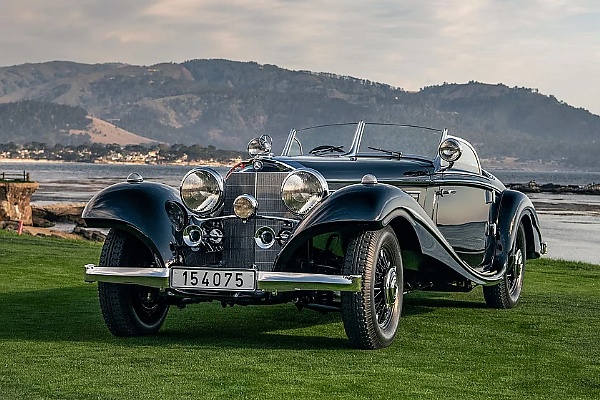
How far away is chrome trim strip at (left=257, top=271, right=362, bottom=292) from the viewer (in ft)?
27.4

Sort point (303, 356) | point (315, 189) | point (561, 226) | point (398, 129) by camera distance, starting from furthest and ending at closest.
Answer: point (561, 226) → point (398, 129) → point (315, 189) → point (303, 356)

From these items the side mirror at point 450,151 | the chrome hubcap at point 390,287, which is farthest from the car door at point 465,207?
the chrome hubcap at point 390,287

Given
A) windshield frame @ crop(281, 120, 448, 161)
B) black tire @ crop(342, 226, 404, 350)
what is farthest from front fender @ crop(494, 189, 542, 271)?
black tire @ crop(342, 226, 404, 350)

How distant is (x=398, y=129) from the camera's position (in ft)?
37.2

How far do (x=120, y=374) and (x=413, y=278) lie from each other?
13.2 ft

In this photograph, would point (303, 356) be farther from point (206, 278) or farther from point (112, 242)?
point (112, 242)

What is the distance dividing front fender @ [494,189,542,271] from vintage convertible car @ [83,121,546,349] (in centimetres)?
85

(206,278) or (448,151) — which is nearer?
(206,278)

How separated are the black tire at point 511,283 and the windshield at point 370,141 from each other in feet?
6.16

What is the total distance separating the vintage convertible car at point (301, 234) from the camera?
28.2 ft

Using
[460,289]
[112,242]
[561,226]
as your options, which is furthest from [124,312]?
[561,226]

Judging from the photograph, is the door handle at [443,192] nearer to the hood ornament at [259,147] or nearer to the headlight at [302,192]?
the hood ornament at [259,147]

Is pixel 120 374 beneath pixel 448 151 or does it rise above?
beneath

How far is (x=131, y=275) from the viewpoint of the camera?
8.88 m
